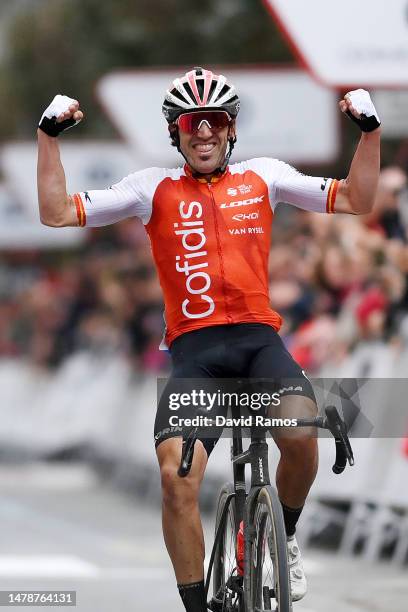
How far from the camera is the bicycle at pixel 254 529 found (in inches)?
272

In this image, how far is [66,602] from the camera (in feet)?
31.6

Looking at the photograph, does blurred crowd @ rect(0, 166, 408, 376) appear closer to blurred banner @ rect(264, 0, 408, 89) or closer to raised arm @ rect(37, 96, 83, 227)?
blurred banner @ rect(264, 0, 408, 89)

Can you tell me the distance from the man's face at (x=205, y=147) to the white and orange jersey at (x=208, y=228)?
0.08m

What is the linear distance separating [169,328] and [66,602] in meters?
2.61

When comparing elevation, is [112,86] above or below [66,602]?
above

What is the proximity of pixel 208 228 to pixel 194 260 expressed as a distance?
0.47 ft

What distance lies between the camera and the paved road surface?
9808mm

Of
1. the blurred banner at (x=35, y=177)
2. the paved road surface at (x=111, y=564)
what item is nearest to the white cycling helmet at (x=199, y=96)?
the paved road surface at (x=111, y=564)

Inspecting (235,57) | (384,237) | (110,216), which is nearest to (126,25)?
(235,57)

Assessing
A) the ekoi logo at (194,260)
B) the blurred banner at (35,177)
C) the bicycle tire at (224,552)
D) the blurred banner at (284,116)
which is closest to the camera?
the ekoi logo at (194,260)

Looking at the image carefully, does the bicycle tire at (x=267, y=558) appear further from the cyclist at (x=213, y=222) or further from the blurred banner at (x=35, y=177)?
the blurred banner at (x=35, y=177)

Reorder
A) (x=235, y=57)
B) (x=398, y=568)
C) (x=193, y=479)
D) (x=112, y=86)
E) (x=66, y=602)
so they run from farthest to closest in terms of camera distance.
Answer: (x=235, y=57), (x=112, y=86), (x=398, y=568), (x=66, y=602), (x=193, y=479)

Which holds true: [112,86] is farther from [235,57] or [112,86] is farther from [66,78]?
[66,78]

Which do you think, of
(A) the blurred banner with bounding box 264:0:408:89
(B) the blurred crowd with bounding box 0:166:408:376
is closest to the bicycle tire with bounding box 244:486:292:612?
(B) the blurred crowd with bounding box 0:166:408:376
